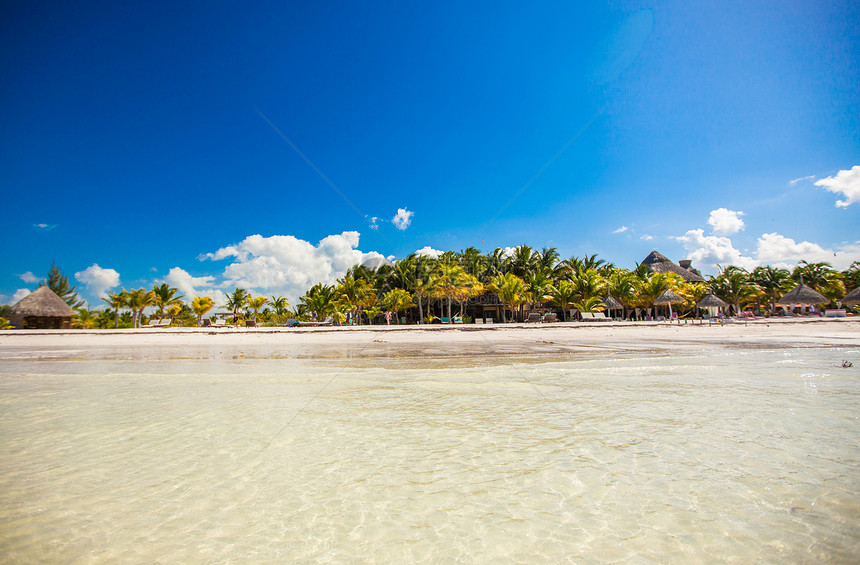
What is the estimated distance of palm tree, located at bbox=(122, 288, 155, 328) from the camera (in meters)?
38.2

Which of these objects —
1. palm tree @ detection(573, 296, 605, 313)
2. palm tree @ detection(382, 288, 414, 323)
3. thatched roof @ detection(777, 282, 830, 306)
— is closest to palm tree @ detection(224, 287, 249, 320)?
palm tree @ detection(382, 288, 414, 323)

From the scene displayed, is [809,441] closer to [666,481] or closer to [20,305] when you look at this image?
[666,481]

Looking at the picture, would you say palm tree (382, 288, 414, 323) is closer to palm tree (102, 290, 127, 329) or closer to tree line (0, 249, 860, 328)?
tree line (0, 249, 860, 328)

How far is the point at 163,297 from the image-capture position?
41.2 meters

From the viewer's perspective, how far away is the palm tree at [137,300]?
125 feet

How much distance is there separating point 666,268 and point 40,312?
69.2 m

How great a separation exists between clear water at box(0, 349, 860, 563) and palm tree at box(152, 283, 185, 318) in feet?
138

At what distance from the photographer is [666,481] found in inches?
99.2

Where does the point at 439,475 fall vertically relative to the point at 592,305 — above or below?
below

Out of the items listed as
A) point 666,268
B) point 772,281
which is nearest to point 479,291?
point 666,268

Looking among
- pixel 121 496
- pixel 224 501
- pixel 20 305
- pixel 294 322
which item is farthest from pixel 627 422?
pixel 20 305

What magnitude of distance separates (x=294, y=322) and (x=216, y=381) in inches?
1273

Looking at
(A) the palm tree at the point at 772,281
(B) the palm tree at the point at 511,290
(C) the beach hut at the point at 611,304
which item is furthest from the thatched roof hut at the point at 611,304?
(A) the palm tree at the point at 772,281

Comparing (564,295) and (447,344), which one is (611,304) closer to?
(564,295)
